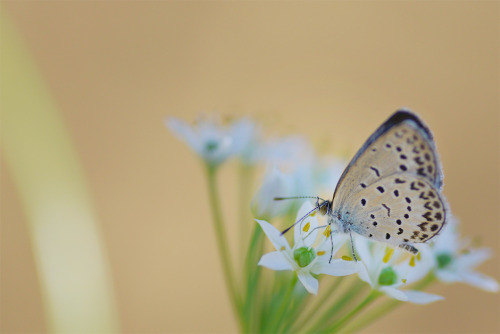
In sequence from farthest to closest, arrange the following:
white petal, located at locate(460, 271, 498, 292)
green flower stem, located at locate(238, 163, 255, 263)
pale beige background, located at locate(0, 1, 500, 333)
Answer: pale beige background, located at locate(0, 1, 500, 333)
green flower stem, located at locate(238, 163, 255, 263)
white petal, located at locate(460, 271, 498, 292)

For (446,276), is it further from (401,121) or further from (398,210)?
(401,121)

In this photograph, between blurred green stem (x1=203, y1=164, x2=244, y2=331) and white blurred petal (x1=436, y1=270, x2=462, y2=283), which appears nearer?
blurred green stem (x1=203, y1=164, x2=244, y2=331)

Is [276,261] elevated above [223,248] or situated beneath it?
situated beneath

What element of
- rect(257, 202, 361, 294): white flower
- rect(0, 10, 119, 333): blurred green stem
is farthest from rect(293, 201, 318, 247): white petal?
rect(0, 10, 119, 333): blurred green stem

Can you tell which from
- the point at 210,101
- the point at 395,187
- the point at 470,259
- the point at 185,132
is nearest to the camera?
the point at 395,187

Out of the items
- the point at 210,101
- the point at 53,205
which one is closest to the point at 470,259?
the point at 53,205

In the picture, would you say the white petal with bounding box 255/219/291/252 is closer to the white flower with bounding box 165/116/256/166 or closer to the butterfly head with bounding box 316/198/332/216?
the butterfly head with bounding box 316/198/332/216
